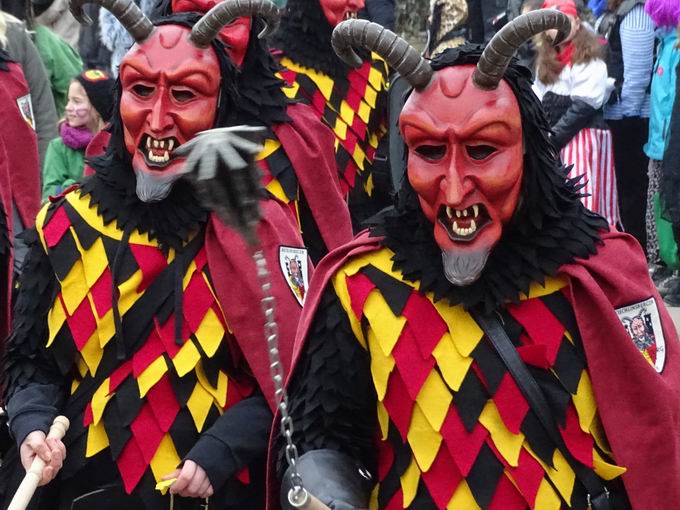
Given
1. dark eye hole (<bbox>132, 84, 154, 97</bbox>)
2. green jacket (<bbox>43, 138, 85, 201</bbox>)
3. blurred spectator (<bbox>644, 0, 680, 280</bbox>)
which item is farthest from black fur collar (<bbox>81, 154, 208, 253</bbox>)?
blurred spectator (<bbox>644, 0, 680, 280</bbox>)

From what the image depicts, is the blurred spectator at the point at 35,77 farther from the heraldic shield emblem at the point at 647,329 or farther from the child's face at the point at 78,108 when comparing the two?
the heraldic shield emblem at the point at 647,329

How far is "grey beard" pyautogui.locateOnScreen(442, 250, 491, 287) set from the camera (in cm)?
356

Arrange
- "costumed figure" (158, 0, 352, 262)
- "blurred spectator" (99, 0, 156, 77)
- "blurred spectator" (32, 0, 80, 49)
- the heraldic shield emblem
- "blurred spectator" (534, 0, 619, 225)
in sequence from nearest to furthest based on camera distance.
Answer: the heraldic shield emblem
"costumed figure" (158, 0, 352, 262)
"blurred spectator" (534, 0, 619, 225)
"blurred spectator" (32, 0, 80, 49)
"blurred spectator" (99, 0, 156, 77)

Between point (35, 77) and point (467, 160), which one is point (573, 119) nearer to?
point (35, 77)

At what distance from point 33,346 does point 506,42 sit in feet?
5.33

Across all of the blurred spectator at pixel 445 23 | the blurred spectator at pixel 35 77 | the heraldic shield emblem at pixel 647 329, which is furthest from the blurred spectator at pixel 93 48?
the heraldic shield emblem at pixel 647 329

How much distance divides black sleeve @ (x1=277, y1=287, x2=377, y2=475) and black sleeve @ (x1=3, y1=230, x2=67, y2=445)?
83 centimetres

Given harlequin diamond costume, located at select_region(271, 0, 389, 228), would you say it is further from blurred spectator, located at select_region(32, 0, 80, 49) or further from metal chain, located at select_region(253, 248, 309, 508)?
blurred spectator, located at select_region(32, 0, 80, 49)

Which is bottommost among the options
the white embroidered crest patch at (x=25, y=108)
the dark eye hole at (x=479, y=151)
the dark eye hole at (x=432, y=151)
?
the white embroidered crest patch at (x=25, y=108)

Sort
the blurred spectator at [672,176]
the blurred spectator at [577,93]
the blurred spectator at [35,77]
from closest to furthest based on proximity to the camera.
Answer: the blurred spectator at [35,77]
the blurred spectator at [672,176]
the blurred spectator at [577,93]

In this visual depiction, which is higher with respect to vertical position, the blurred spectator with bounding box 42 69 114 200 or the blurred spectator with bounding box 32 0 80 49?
the blurred spectator with bounding box 42 69 114 200

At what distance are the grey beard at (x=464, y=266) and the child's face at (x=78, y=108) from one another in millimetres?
4712

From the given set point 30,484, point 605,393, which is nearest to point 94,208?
point 30,484

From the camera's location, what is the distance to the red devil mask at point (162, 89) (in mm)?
4281
